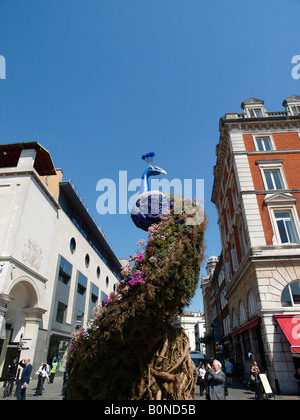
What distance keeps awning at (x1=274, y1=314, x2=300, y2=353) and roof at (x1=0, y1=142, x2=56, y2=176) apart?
2247 centimetres

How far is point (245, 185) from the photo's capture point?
19.5 meters

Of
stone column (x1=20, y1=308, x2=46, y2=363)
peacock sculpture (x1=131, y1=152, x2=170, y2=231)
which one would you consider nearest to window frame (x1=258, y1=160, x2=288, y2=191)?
peacock sculpture (x1=131, y1=152, x2=170, y2=231)

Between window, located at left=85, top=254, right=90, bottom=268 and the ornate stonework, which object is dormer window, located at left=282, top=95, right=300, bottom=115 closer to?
the ornate stonework

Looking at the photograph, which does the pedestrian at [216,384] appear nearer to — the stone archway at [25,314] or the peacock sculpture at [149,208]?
the peacock sculpture at [149,208]

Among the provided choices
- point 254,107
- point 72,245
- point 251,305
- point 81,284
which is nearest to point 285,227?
point 251,305

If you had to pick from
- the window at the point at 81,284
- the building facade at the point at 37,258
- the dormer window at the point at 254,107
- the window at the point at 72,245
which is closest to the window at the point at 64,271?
the building facade at the point at 37,258

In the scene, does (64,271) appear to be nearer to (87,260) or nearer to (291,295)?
(87,260)

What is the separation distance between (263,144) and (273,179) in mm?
3675

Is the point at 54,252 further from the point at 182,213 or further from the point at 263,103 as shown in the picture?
the point at 263,103

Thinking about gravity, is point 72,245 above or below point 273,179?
above

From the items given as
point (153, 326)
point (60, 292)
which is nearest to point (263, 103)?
point (153, 326)

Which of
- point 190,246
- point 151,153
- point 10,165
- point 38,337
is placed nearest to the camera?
point 190,246

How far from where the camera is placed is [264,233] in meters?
17.6
